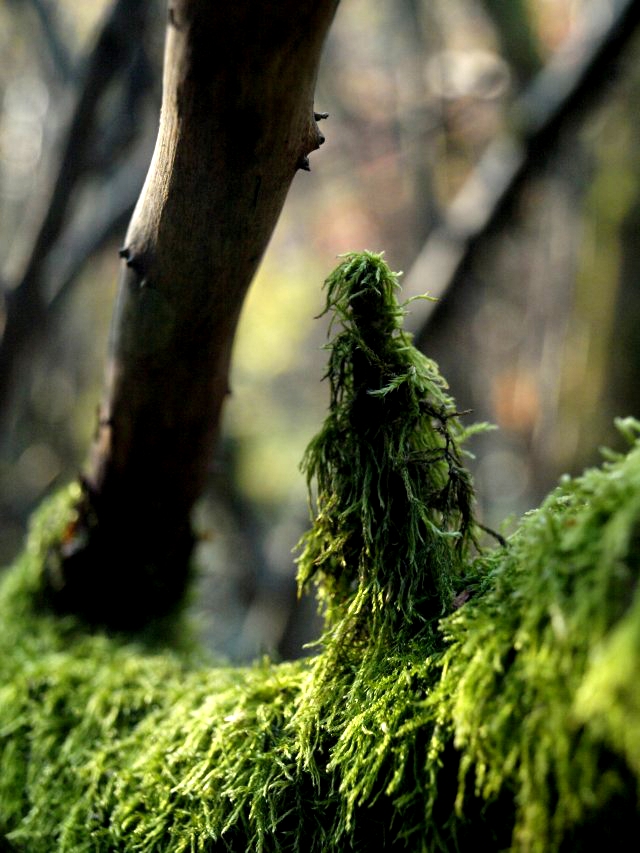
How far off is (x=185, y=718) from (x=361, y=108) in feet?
26.1

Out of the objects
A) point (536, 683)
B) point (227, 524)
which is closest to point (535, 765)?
point (536, 683)

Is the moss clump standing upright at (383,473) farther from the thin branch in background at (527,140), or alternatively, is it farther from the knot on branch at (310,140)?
the thin branch in background at (527,140)

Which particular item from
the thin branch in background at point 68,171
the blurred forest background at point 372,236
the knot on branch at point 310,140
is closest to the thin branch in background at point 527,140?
the blurred forest background at point 372,236

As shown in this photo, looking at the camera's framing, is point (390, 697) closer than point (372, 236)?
Yes

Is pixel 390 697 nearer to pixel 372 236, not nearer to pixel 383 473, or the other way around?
pixel 383 473

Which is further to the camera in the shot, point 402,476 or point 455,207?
point 455,207

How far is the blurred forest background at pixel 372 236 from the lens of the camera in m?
3.21

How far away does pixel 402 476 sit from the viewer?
88 centimetres

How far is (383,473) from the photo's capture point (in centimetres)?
90

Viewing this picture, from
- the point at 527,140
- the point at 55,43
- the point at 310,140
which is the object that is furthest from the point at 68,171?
the point at 310,140

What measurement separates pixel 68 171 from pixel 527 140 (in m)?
1.89

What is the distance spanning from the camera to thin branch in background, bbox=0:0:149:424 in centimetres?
284

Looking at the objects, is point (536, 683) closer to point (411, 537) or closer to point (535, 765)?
point (535, 765)

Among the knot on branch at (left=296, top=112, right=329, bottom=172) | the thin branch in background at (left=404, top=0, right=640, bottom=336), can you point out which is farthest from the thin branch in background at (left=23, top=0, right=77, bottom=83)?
the knot on branch at (left=296, top=112, right=329, bottom=172)
